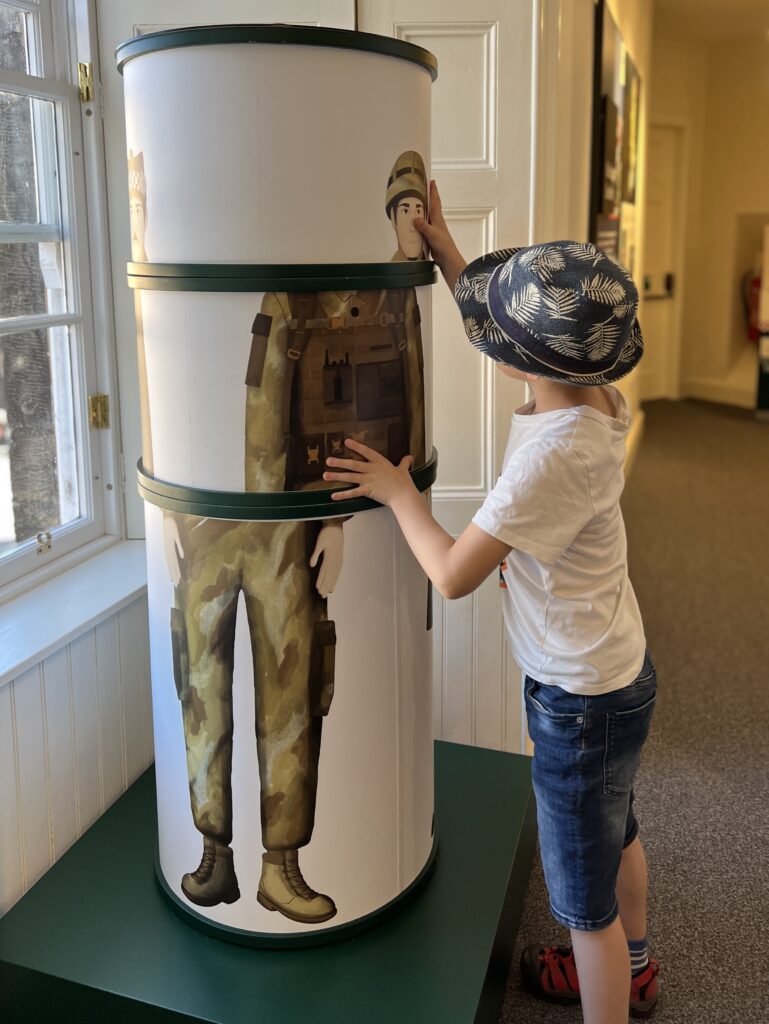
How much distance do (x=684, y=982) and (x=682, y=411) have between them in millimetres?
6560

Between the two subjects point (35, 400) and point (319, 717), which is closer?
point (319, 717)

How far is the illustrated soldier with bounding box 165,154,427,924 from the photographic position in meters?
1.43

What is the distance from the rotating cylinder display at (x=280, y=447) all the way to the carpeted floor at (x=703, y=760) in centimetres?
57

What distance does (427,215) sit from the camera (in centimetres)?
159

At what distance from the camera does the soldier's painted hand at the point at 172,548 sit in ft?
5.01

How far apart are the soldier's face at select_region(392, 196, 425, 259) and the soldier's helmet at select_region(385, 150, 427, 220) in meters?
0.01

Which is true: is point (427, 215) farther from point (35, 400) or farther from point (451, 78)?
point (35, 400)

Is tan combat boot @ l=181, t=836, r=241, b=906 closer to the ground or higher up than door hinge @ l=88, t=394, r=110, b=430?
closer to the ground

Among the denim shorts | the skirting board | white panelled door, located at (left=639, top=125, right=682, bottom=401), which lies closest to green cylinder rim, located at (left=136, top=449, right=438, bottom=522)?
the denim shorts

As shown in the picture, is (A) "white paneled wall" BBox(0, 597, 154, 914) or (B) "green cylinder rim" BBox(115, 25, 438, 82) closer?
(B) "green cylinder rim" BBox(115, 25, 438, 82)

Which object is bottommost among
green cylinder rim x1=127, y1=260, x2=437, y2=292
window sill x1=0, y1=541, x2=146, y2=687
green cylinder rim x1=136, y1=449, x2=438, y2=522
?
window sill x1=0, y1=541, x2=146, y2=687

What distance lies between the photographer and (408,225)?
152cm

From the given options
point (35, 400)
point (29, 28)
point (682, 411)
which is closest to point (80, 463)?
point (35, 400)

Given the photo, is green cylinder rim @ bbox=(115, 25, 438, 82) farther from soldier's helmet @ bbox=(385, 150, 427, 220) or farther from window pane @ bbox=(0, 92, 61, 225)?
window pane @ bbox=(0, 92, 61, 225)
